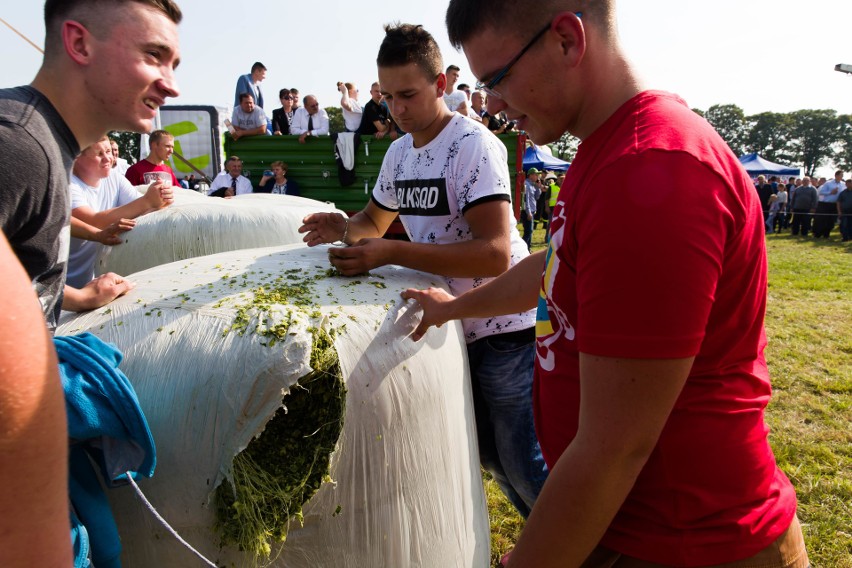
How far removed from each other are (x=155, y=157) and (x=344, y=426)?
15.4 ft

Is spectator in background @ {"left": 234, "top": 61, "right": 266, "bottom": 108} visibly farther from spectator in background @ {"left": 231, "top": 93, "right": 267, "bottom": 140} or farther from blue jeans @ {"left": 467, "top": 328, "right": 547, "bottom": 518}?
blue jeans @ {"left": 467, "top": 328, "right": 547, "bottom": 518}

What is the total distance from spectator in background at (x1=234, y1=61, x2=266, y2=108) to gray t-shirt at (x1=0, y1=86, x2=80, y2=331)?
8171mm

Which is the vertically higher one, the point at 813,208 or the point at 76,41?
the point at 76,41

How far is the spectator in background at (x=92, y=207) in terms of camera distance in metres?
2.97

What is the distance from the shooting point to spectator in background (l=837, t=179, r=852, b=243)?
15867 millimetres

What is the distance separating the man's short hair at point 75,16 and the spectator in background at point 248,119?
7623 millimetres

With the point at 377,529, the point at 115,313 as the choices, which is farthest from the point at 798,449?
the point at 115,313

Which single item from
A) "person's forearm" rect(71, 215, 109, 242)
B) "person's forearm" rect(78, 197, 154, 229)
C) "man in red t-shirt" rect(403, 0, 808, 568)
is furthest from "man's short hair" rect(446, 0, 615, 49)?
"person's forearm" rect(78, 197, 154, 229)

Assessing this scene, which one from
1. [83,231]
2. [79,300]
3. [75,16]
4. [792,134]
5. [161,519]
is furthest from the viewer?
[792,134]

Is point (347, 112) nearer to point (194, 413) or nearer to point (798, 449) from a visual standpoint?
point (798, 449)

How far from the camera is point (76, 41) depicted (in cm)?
134

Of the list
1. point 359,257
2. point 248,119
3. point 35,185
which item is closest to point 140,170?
point 248,119

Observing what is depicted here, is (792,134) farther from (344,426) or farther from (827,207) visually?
(344,426)

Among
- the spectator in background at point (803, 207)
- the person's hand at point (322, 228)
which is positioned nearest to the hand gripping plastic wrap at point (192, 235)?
the person's hand at point (322, 228)
